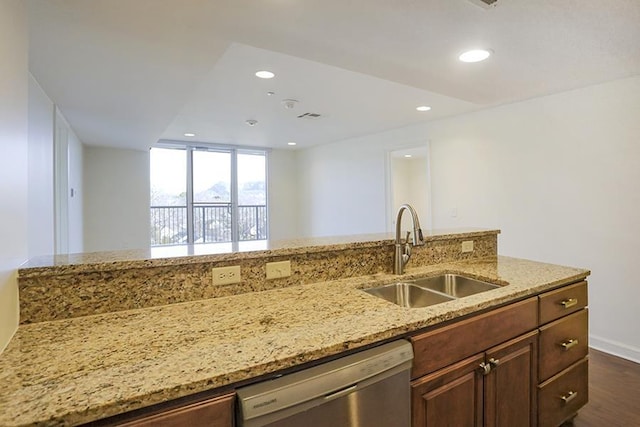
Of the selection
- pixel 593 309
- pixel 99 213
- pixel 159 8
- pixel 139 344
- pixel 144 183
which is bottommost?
pixel 593 309

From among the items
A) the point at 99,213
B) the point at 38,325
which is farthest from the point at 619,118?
the point at 99,213

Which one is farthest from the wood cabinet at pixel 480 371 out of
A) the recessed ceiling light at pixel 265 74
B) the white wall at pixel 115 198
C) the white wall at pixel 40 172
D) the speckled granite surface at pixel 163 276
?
the white wall at pixel 115 198

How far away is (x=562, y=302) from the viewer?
169 centimetres

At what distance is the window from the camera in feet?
19.9

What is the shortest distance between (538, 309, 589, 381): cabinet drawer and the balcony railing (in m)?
5.73

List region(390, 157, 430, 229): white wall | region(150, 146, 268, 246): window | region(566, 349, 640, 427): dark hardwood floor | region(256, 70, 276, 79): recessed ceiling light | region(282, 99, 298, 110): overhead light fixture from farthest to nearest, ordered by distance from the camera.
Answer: region(390, 157, 430, 229): white wall < region(150, 146, 268, 246): window < region(282, 99, 298, 110): overhead light fixture < region(256, 70, 276, 79): recessed ceiling light < region(566, 349, 640, 427): dark hardwood floor

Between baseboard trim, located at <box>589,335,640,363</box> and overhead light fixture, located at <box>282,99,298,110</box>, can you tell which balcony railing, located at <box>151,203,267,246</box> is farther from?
baseboard trim, located at <box>589,335,640,363</box>

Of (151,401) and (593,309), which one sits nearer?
(151,401)

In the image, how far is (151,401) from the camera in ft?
2.42

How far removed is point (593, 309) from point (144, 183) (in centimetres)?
623

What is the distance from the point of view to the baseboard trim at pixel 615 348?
2750mm

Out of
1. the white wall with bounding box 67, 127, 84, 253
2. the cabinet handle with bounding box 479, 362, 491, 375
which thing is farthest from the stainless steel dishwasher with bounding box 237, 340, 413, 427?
the white wall with bounding box 67, 127, 84, 253

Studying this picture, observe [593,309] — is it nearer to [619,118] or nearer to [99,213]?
[619,118]

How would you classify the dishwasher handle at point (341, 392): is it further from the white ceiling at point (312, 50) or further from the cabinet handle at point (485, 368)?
the white ceiling at point (312, 50)
